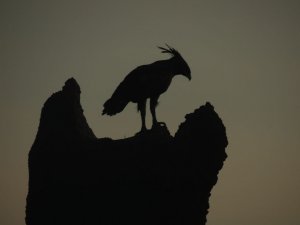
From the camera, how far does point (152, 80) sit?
1814 centimetres

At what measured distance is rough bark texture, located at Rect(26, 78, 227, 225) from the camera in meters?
16.9

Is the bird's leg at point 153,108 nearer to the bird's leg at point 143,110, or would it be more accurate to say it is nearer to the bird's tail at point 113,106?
the bird's leg at point 143,110

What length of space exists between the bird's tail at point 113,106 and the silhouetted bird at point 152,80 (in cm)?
17

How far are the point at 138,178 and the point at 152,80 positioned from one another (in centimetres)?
302

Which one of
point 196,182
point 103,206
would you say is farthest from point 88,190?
point 196,182

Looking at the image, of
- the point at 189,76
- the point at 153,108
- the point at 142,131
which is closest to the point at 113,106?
the point at 153,108

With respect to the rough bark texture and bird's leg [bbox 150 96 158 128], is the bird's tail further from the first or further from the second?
the rough bark texture

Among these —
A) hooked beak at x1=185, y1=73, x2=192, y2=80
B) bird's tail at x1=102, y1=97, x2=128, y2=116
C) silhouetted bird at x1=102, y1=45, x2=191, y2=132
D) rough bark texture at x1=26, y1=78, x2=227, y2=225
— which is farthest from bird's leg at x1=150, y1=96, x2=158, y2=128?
hooked beak at x1=185, y1=73, x2=192, y2=80

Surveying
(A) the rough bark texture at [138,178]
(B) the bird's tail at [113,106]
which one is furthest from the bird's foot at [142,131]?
(B) the bird's tail at [113,106]

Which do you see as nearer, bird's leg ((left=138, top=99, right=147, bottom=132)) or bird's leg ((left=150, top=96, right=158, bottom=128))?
bird's leg ((left=150, top=96, right=158, bottom=128))

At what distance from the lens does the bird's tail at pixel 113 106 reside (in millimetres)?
19031

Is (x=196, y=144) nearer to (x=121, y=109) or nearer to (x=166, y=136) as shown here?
(x=166, y=136)

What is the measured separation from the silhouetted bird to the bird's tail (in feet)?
0.56

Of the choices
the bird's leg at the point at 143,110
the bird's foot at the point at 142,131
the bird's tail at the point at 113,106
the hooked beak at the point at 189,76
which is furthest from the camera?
the bird's tail at the point at 113,106
